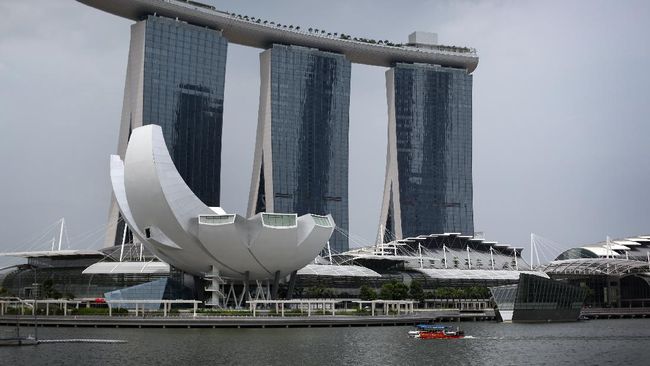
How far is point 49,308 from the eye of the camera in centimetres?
11331

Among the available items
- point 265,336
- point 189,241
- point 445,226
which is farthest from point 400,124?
point 265,336

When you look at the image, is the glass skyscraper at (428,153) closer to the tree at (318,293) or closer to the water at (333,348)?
the tree at (318,293)

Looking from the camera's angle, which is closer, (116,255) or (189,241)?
(189,241)

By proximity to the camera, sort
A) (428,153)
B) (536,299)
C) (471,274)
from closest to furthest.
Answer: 1. (536,299)
2. (471,274)
3. (428,153)

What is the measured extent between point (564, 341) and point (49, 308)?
65.0m

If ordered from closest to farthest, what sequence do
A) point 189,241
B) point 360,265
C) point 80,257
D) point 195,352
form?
point 195,352, point 189,241, point 80,257, point 360,265

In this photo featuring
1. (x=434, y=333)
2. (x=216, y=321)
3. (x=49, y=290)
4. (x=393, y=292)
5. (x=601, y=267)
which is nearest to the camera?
(x=434, y=333)

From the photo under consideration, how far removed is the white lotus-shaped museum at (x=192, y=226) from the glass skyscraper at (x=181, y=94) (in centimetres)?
4875

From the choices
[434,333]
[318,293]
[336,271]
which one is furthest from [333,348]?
[336,271]

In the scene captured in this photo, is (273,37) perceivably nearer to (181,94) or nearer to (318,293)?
(181,94)

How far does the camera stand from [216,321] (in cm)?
9825

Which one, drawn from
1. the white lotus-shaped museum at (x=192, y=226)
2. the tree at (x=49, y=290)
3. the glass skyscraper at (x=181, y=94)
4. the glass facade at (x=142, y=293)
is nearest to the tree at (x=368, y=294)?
the white lotus-shaped museum at (x=192, y=226)

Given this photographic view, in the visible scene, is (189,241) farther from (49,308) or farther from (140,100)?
(140,100)

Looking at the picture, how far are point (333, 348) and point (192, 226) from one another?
36830 mm
